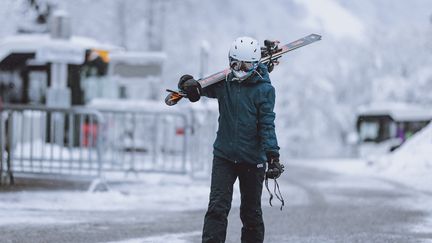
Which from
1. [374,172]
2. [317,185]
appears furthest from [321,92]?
[317,185]

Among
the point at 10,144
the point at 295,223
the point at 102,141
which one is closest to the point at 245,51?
the point at 295,223

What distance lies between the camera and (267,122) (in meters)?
5.84

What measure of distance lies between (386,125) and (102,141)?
109ft

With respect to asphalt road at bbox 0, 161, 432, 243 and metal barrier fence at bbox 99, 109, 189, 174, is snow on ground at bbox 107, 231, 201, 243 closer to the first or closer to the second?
asphalt road at bbox 0, 161, 432, 243

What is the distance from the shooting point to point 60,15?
1802 cm

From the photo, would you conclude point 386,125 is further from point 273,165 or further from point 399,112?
point 273,165

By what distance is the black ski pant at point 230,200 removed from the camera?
5832 mm

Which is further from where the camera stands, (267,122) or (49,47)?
(49,47)

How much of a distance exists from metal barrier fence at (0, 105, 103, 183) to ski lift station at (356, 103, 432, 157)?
30.6m

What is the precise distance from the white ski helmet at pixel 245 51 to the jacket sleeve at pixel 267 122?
0.25 meters

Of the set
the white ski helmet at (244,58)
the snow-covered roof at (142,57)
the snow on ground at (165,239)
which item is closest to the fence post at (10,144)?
the snow on ground at (165,239)

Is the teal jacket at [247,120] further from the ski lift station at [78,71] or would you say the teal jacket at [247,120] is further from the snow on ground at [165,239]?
the ski lift station at [78,71]

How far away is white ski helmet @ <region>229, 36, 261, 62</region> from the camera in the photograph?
586cm

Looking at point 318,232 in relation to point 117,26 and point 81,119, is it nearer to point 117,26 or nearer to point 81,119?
point 81,119
